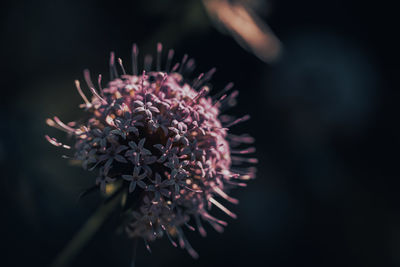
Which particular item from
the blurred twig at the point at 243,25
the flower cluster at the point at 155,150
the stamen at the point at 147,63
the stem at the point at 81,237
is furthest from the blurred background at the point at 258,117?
the flower cluster at the point at 155,150

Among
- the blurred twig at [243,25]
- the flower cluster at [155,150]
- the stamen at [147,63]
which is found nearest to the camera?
the flower cluster at [155,150]

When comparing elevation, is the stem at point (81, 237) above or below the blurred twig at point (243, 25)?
below

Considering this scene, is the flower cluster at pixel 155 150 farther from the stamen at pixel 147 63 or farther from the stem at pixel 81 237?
the stamen at pixel 147 63

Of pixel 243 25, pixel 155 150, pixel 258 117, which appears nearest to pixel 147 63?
pixel 155 150

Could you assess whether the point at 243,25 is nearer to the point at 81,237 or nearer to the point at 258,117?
the point at 258,117

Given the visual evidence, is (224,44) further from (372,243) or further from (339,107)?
(372,243)
